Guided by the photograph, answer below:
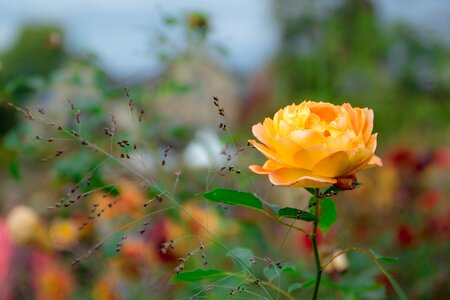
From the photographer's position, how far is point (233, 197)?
1.87 ft

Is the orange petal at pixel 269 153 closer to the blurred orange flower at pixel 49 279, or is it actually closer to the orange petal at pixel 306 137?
the orange petal at pixel 306 137

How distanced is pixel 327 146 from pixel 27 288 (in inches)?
63.4

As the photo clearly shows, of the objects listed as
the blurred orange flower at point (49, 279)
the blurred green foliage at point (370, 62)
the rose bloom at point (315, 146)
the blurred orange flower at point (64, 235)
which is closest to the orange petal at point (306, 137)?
the rose bloom at point (315, 146)

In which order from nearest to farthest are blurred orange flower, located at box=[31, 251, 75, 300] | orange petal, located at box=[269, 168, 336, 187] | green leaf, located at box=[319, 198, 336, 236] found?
orange petal, located at box=[269, 168, 336, 187] < green leaf, located at box=[319, 198, 336, 236] < blurred orange flower, located at box=[31, 251, 75, 300]

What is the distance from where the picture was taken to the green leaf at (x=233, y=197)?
56 centimetres

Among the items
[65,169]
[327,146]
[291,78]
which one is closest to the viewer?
[327,146]

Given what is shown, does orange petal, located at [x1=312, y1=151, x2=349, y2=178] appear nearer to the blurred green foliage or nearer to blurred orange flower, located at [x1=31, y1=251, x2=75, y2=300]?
blurred orange flower, located at [x1=31, y1=251, x2=75, y2=300]

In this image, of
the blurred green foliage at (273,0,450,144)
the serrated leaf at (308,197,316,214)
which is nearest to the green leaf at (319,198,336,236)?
the serrated leaf at (308,197,316,214)

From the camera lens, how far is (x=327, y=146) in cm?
55

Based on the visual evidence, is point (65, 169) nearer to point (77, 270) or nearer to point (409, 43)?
point (77, 270)

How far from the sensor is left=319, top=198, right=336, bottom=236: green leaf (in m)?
0.65

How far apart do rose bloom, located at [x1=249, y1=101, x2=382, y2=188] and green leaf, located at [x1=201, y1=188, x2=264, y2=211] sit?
0.08 feet

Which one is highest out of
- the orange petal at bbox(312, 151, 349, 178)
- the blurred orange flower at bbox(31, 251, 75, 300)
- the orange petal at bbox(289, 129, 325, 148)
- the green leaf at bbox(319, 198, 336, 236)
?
the orange petal at bbox(289, 129, 325, 148)

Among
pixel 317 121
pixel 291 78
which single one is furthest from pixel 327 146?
pixel 291 78
